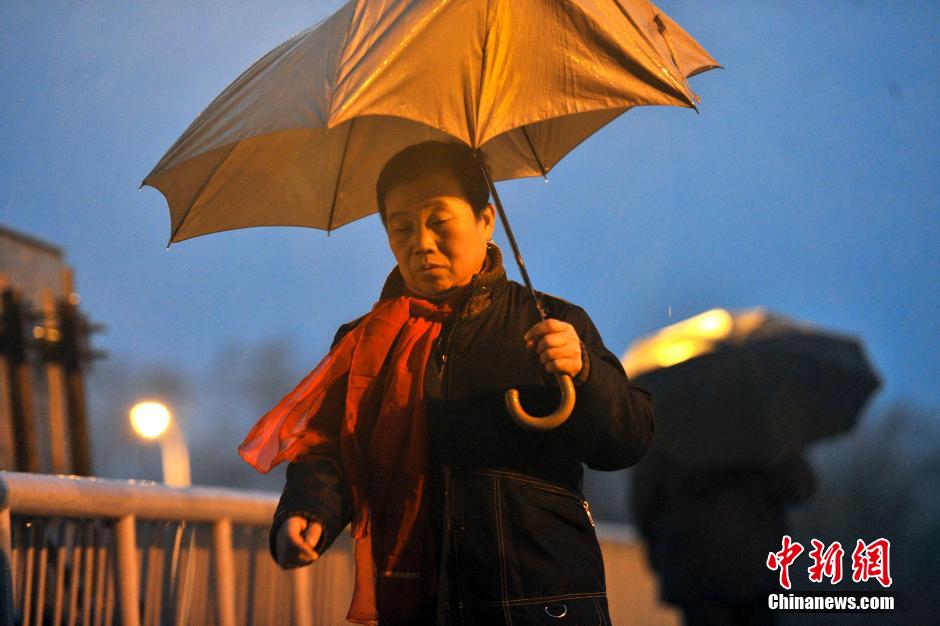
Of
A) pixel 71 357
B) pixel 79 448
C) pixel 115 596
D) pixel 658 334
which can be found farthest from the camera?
pixel 71 357

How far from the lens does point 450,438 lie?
2.51m

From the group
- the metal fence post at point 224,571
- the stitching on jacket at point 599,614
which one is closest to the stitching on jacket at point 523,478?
the stitching on jacket at point 599,614

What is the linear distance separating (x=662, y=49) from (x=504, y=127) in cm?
59

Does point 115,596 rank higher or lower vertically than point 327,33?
lower

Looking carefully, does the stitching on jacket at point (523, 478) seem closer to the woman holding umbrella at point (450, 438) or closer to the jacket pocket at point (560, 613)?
the woman holding umbrella at point (450, 438)

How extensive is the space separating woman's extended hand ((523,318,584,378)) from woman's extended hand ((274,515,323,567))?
661 millimetres

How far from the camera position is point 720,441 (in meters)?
6.25

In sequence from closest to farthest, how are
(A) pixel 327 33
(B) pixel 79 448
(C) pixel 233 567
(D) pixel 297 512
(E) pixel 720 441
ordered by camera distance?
(D) pixel 297 512 → (A) pixel 327 33 → (C) pixel 233 567 → (E) pixel 720 441 → (B) pixel 79 448

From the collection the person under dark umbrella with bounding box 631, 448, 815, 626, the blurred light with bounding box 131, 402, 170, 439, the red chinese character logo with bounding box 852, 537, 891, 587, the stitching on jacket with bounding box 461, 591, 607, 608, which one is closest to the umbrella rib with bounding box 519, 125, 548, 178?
the stitching on jacket with bounding box 461, 591, 607, 608

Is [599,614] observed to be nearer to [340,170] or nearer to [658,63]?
[658,63]

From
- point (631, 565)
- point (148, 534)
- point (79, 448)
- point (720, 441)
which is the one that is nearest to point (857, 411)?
point (720, 441)

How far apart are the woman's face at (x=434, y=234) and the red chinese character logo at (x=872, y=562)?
190 inches

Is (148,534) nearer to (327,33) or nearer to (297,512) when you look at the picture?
(297,512)

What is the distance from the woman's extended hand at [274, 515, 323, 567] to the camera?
243 centimetres
